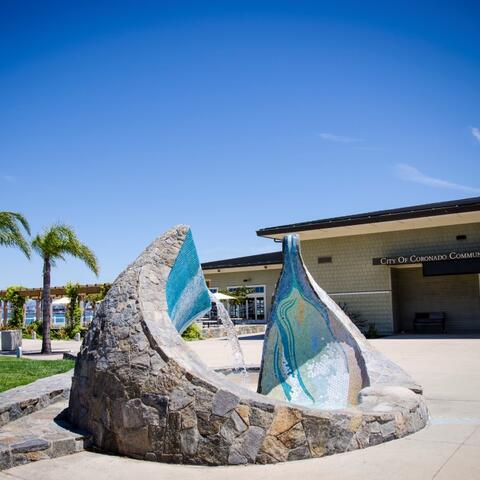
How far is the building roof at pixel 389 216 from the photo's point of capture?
20.5 metres

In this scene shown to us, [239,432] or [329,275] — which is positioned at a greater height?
[329,275]

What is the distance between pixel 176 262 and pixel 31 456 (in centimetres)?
287

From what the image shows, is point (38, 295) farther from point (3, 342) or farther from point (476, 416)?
point (476, 416)

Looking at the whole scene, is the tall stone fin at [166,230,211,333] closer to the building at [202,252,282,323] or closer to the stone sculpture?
the stone sculpture

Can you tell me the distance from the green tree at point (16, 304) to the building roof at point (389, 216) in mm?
18213

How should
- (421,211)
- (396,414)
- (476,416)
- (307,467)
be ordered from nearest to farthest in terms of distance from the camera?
(307,467) < (396,414) < (476,416) < (421,211)

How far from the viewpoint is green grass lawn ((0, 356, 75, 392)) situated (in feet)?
36.1

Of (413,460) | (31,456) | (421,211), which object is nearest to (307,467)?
(413,460)

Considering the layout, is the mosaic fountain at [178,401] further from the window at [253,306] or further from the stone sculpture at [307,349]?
the window at [253,306]

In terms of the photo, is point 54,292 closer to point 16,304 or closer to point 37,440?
point 16,304

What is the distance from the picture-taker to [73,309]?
96.3 feet

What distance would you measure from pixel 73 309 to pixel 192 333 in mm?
8214

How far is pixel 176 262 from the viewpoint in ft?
22.4

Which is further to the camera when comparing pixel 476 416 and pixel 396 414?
pixel 476 416
